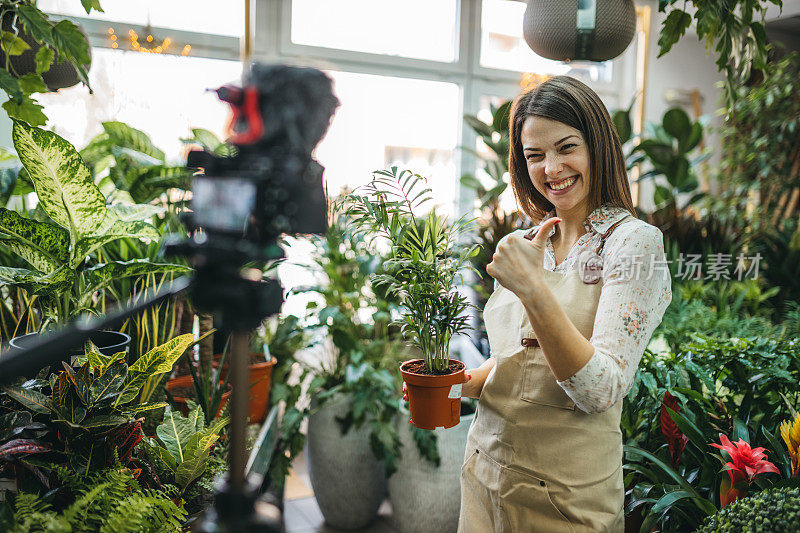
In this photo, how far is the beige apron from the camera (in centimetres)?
131

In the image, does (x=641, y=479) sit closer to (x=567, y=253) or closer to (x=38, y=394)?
(x=567, y=253)

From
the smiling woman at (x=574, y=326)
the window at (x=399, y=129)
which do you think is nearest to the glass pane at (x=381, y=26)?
the window at (x=399, y=129)

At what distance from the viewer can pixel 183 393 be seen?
2.25m

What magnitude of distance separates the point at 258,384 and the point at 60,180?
1383mm

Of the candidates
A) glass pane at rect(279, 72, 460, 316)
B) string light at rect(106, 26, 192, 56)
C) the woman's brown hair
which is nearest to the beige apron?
the woman's brown hair

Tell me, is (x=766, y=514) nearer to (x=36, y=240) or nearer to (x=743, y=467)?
(x=743, y=467)

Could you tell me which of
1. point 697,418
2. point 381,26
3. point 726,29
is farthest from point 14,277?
point 381,26

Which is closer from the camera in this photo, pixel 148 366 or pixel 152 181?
pixel 148 366

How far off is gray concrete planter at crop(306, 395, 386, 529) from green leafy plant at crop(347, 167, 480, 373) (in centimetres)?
146

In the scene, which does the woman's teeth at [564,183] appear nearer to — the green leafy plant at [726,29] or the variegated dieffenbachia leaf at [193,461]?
the green leafy plant at [726,29]

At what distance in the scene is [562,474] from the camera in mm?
1321

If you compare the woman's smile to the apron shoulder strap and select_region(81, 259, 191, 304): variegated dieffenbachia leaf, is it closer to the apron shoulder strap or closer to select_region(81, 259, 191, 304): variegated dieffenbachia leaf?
the apron shoulder strap

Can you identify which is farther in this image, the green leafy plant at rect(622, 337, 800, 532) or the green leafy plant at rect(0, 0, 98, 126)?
the green leafy plant at rect(622, 337, 800, 532)

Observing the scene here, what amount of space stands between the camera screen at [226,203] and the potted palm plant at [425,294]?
0.79 metres
